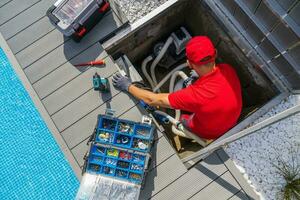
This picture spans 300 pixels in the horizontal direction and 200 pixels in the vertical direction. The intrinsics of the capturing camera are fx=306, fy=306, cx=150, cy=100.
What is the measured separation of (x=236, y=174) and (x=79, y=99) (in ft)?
6.97

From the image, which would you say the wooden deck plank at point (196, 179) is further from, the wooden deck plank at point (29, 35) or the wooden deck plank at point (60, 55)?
the wooden deck plank at point (29, 35)

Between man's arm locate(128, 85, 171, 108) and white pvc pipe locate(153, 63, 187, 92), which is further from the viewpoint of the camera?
white pvc pipe locate(153, 63, 187, 92)

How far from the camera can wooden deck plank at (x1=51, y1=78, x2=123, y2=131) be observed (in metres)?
3.76

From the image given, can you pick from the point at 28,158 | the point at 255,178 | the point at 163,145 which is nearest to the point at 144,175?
the point at 163,145

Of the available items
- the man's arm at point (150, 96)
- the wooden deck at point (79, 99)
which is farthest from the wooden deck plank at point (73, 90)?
the man's arm at point (150, 96)

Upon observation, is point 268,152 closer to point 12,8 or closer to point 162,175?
point 162,175

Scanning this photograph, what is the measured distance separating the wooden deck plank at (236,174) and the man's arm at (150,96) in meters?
0.89

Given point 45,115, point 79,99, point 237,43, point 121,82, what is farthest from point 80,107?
point 237,43

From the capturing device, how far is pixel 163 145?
12.2 ft

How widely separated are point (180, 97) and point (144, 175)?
0.98m

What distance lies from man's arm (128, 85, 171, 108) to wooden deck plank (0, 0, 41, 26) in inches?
71.4

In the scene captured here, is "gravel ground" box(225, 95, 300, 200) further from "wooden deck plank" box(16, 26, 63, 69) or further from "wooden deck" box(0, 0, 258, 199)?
"wooden deck plank" box(16, 26, 63, 69)

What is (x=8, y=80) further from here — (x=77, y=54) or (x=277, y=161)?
(x=277, y=161)

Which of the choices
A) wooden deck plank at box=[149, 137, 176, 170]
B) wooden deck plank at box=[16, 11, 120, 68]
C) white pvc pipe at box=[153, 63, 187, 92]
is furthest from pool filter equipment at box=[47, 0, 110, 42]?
wooden deck plank at box=[149, 137, 176, 170]
